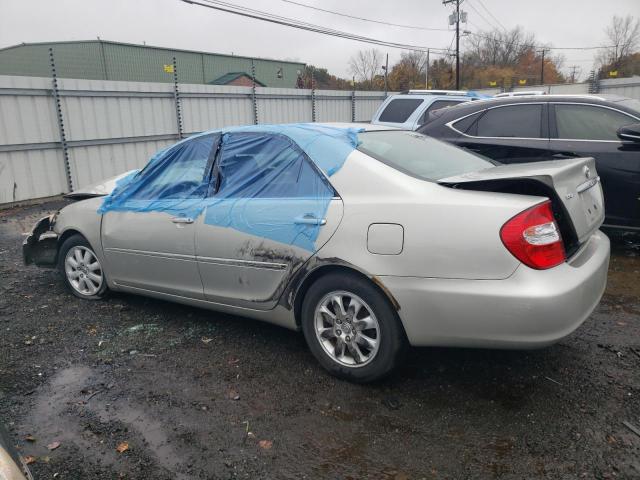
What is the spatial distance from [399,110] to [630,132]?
4.69m

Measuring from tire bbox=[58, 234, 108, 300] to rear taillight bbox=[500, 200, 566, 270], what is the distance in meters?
3.49

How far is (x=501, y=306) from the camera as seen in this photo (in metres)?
2.51

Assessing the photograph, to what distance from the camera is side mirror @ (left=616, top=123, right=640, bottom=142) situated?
4.75 meters

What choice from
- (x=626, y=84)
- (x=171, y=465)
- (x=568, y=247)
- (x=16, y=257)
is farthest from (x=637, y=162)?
(x=626, y=84)

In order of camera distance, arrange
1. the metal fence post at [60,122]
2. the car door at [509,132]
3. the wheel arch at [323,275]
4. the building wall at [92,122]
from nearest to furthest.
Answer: the wheel arch at [323,275]
the car door at [509,132]
the building wall at [92,122]
the metal fence post at [60,122]

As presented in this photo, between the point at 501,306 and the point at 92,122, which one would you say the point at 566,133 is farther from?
the point at 92,122

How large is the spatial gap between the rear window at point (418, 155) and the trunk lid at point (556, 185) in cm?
33

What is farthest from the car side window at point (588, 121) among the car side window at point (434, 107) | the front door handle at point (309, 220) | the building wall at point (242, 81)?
the building wall at point (242, 81)

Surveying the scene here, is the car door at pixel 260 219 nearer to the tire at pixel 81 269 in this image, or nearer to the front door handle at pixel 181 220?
the front door handle at pixel 181 220

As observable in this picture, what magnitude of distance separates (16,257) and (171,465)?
16.7 ft

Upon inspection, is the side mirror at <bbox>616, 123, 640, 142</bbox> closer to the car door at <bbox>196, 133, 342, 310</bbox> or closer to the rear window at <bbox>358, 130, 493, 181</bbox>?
the rear window at <bbox>358, 130, 493, 181</bbox>

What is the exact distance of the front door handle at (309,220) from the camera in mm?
3016

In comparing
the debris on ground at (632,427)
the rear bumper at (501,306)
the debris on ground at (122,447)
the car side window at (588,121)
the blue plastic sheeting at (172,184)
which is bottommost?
the debris on ground at (632,427)

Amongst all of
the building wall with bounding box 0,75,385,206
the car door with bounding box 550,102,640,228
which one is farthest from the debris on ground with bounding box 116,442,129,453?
the building wall with bounding box 0,75,385,206
